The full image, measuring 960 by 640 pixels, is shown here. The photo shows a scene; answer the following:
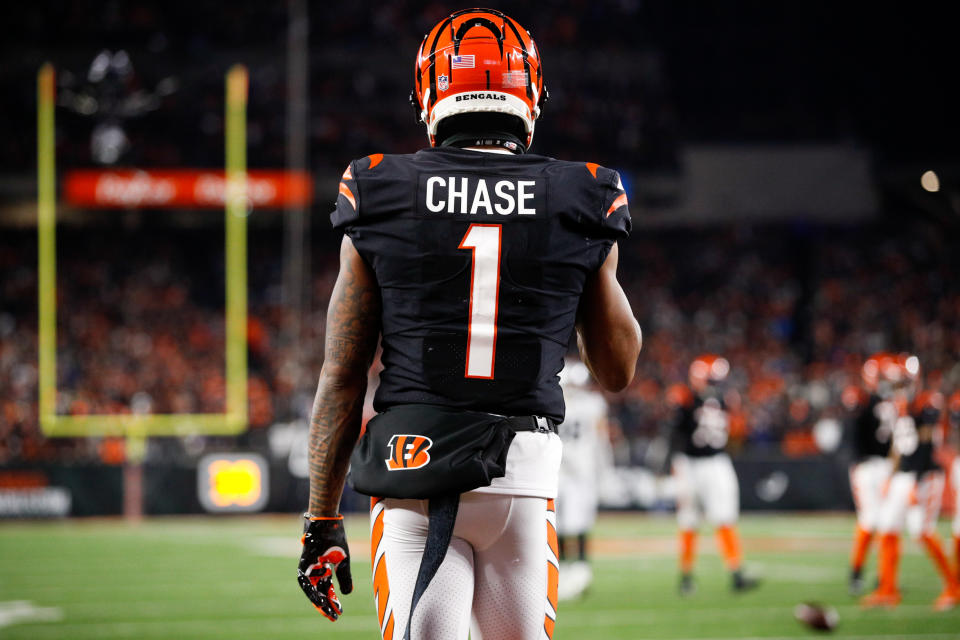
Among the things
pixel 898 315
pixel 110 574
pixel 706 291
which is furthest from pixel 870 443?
pixel 706 291

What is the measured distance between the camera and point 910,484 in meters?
8.77

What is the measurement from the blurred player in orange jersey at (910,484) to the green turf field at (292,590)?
278 millimetres

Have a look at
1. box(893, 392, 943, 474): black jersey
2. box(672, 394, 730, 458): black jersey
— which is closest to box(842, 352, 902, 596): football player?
box(893, 392, 943, 474): black jersey

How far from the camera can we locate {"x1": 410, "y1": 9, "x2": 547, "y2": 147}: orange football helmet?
2469 millimetres

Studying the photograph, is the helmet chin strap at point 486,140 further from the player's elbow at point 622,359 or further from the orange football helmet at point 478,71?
the player's elbow at point 622,359

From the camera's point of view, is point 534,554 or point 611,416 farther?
point 611,416

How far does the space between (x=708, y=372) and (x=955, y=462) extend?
202 centimetres

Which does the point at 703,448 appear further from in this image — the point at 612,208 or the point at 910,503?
the point at 612,208

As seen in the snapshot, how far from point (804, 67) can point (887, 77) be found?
185 centimetres

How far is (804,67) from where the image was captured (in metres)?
28.3

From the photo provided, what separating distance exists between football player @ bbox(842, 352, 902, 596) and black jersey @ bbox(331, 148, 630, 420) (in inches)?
287

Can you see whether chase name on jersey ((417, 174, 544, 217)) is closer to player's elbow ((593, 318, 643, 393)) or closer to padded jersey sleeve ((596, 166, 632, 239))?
padded jersey sleeve ((596, 166, 632, 239))

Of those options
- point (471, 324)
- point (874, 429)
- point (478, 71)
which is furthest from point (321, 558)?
point (874, 429)

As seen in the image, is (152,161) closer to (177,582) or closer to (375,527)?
(177,582)
